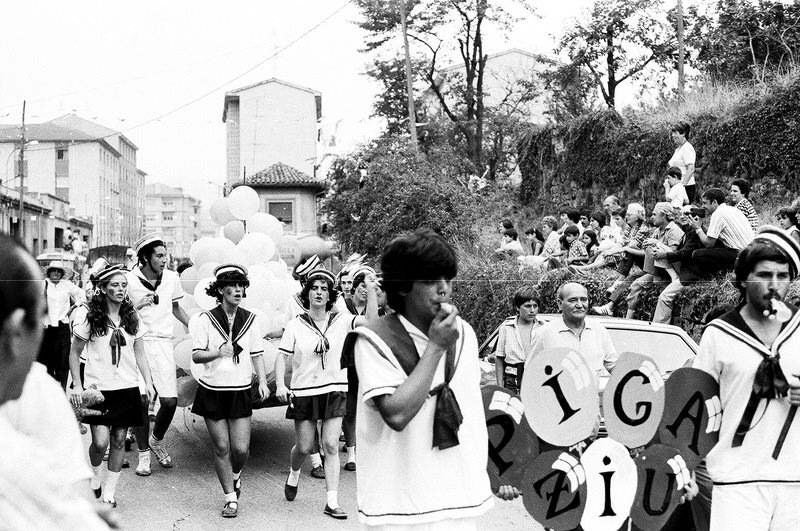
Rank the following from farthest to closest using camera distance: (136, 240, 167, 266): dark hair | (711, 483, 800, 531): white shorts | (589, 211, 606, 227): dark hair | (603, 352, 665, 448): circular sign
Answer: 1. (589, 211, 606, 227): dark hair
2. (136, 240, 167, 266): dark hair
3. (603, 352, 665, 448): circular sign
4. (711, 483, 800, 531): white shorts

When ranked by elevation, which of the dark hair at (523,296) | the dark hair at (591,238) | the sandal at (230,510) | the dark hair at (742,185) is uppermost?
the dark hair at (742,185)

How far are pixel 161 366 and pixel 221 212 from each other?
252 centimetres

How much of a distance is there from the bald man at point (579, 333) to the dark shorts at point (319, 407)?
177 cm

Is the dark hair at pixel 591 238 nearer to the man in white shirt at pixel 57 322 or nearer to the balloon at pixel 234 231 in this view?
the balloon at pixel 234 231

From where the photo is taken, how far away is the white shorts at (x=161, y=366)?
28.3ft

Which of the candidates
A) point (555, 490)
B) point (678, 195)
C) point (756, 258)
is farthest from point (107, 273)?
point (678, 195)

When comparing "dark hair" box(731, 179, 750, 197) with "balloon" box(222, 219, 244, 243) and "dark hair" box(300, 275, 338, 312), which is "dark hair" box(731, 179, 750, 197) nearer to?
"dark hair" box(300, 275, 338, 312)

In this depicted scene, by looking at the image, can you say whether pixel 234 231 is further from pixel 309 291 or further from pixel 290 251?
pixel 309 291

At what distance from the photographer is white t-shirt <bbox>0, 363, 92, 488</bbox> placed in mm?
2156

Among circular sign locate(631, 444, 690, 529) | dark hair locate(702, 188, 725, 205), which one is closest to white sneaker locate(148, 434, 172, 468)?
circular sign locate(631, 444, 690, 529)

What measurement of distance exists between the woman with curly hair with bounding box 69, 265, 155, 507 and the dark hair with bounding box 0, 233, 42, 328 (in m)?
5.43

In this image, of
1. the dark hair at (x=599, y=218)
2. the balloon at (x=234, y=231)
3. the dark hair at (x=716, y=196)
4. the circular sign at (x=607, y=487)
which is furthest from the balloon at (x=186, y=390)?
the dark hair at (x=599, y=218)

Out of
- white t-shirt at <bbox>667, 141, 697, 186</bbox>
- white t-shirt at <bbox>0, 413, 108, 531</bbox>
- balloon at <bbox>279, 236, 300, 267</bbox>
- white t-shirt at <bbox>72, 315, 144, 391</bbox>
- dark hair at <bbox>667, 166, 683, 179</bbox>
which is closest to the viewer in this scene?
white t-shirt at <bbox>0, 413, 108, 531</bbox>

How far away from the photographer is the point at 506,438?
4902mm
